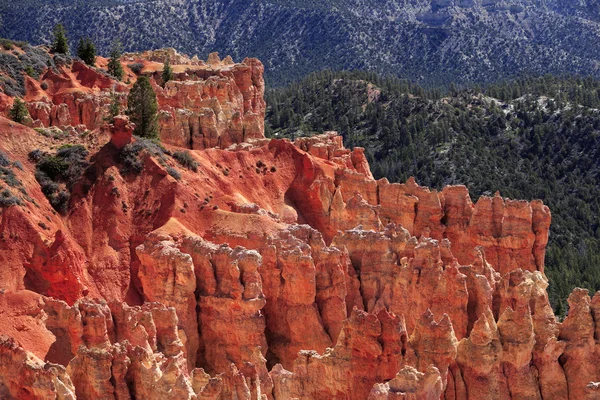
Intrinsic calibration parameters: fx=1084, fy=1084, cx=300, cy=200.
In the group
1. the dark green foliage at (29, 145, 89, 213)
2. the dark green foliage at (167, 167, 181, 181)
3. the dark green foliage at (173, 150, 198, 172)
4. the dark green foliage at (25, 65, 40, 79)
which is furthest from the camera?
the dark green foliage at (25, 65, 40, 79)

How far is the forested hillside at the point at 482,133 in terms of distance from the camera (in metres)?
130

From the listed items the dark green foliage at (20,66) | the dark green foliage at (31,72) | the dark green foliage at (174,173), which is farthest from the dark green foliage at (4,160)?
the dark green foliage at (31,72)

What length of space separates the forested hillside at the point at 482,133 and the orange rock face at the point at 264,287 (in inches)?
1553

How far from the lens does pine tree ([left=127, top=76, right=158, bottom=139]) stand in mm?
73625

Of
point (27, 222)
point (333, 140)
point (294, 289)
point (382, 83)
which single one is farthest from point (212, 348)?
point (382, 83)

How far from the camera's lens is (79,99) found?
302 ft

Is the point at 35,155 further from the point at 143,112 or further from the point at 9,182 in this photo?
the point at 143,112

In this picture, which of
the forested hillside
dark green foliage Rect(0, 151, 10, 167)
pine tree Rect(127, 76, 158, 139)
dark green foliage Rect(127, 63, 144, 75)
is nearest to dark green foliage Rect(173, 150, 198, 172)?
pine tree Rect(127, 76, 158, 139)

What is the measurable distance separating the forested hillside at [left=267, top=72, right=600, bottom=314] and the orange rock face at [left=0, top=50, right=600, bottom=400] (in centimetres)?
3944

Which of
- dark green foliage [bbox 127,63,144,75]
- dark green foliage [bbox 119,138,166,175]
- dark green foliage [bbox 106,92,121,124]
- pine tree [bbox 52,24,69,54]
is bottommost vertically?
dark green foliage [bbox 127,63,144,75]

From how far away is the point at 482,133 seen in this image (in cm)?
14875

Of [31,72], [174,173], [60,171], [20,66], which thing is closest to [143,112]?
[174,173]

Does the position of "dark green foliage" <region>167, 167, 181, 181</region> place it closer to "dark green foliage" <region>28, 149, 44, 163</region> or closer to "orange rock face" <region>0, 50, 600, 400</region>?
"orange rock face" <region>0, 50, 600, 400</region>

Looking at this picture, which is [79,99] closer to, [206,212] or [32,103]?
[32,103]
